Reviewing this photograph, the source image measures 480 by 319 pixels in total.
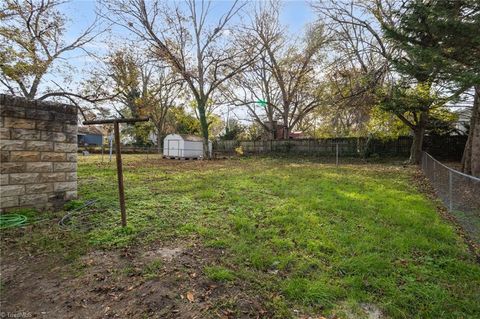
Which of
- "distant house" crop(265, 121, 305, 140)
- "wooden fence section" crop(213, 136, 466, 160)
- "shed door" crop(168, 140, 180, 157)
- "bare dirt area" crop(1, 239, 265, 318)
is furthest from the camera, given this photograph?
"distant house" crop(265, 121, 305, 140)

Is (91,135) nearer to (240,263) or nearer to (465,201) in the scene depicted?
(240,263)

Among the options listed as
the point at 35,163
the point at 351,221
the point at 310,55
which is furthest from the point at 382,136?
the point at 35,163

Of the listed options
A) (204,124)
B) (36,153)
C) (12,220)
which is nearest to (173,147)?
(204,124)

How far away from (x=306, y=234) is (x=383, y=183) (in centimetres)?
515

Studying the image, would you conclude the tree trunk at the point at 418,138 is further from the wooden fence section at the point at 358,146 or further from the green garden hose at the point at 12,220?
the green garden hose at the point at 12,220

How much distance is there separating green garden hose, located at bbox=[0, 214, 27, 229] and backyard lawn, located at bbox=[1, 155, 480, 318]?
0.53 ft

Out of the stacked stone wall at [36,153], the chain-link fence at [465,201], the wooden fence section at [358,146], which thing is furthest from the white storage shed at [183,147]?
the chain-link fence at [465,201]

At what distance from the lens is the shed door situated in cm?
1836

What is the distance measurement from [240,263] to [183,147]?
52.7ft

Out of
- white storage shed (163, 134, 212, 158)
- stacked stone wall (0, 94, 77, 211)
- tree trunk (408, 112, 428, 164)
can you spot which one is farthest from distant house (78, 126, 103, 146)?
tree trunk (408, 112, 428, 164)

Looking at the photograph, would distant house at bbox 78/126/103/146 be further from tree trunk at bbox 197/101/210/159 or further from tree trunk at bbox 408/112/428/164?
tree trunk at bbox 408/112/428/164

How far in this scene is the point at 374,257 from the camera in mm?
2869

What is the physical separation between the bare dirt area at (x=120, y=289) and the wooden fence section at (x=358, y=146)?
1545 cm

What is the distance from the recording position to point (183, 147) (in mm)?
18172
